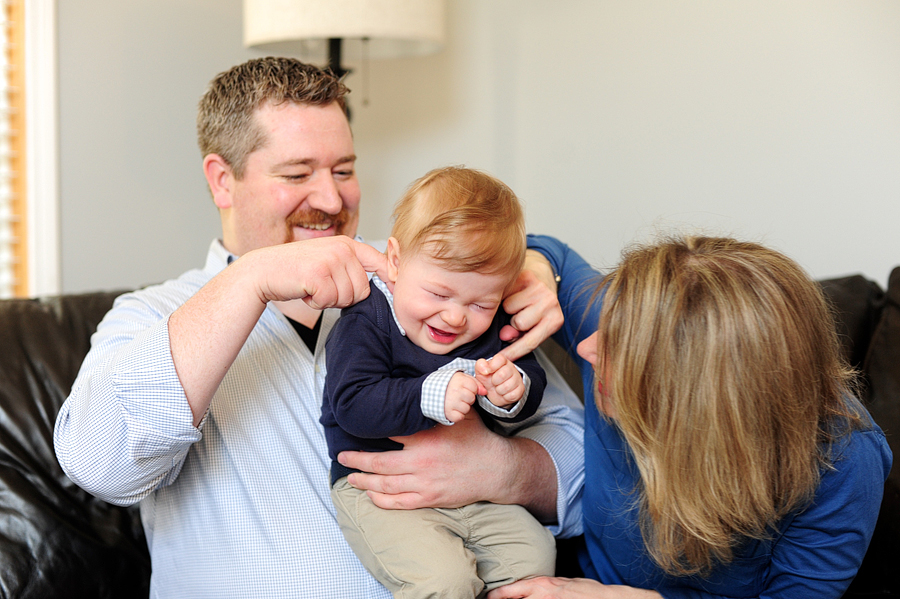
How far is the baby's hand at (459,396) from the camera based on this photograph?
992mm

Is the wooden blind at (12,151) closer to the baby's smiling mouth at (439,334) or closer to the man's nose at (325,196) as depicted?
the man's nose at (325,196)

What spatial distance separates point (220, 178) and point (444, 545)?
992 mm

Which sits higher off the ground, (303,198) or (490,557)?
(303,198)

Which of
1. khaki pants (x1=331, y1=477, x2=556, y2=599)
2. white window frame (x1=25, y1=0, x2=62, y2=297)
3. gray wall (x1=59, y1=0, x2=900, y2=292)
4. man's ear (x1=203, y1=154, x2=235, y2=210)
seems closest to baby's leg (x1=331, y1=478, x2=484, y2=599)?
khaki pants (x1=331, y1=477, x2=556, y2=599)

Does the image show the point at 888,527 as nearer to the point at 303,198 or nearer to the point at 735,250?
the point at 735,250

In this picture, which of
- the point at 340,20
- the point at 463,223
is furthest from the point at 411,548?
the point at 340,20

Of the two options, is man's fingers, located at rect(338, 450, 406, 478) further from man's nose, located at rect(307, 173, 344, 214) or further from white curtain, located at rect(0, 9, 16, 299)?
white curtain, located at rect(0, 9, 16, 299)

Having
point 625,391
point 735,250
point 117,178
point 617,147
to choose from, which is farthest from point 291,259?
point 617,147

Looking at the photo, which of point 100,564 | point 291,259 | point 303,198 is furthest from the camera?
point 303,198

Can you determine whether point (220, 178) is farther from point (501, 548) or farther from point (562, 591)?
point (562, 591)

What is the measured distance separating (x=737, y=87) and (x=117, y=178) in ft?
7.23

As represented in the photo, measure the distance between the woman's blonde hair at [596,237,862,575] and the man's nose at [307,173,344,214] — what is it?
2.38 feet

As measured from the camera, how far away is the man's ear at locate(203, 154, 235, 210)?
1.63 m

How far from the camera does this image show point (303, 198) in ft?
5.21
